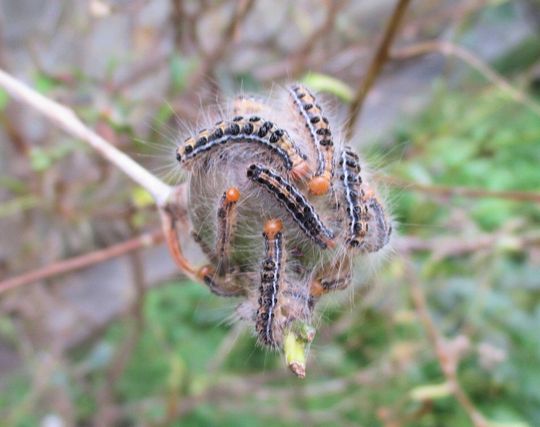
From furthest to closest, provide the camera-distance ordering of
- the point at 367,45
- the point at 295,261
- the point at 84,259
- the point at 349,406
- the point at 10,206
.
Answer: the point at 367,45 → the point at 349,406 → the point at 10,206 → the point at 84,259 → the point at 295,261

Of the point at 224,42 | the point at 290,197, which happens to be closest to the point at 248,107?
the point at 290,197

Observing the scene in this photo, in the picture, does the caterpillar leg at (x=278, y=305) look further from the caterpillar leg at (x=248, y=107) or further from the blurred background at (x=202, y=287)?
the blurred background at (x=202, y=287)

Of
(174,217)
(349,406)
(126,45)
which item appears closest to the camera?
(174,217)

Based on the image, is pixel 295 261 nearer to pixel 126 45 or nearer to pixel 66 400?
pixel 66 400

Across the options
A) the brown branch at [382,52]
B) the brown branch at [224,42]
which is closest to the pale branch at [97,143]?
the brown branch at [382,52]

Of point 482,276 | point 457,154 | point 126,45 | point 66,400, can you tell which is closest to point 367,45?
point 457,154

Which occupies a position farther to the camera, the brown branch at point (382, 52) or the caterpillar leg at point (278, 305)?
the brown branch at point (382, 52)
